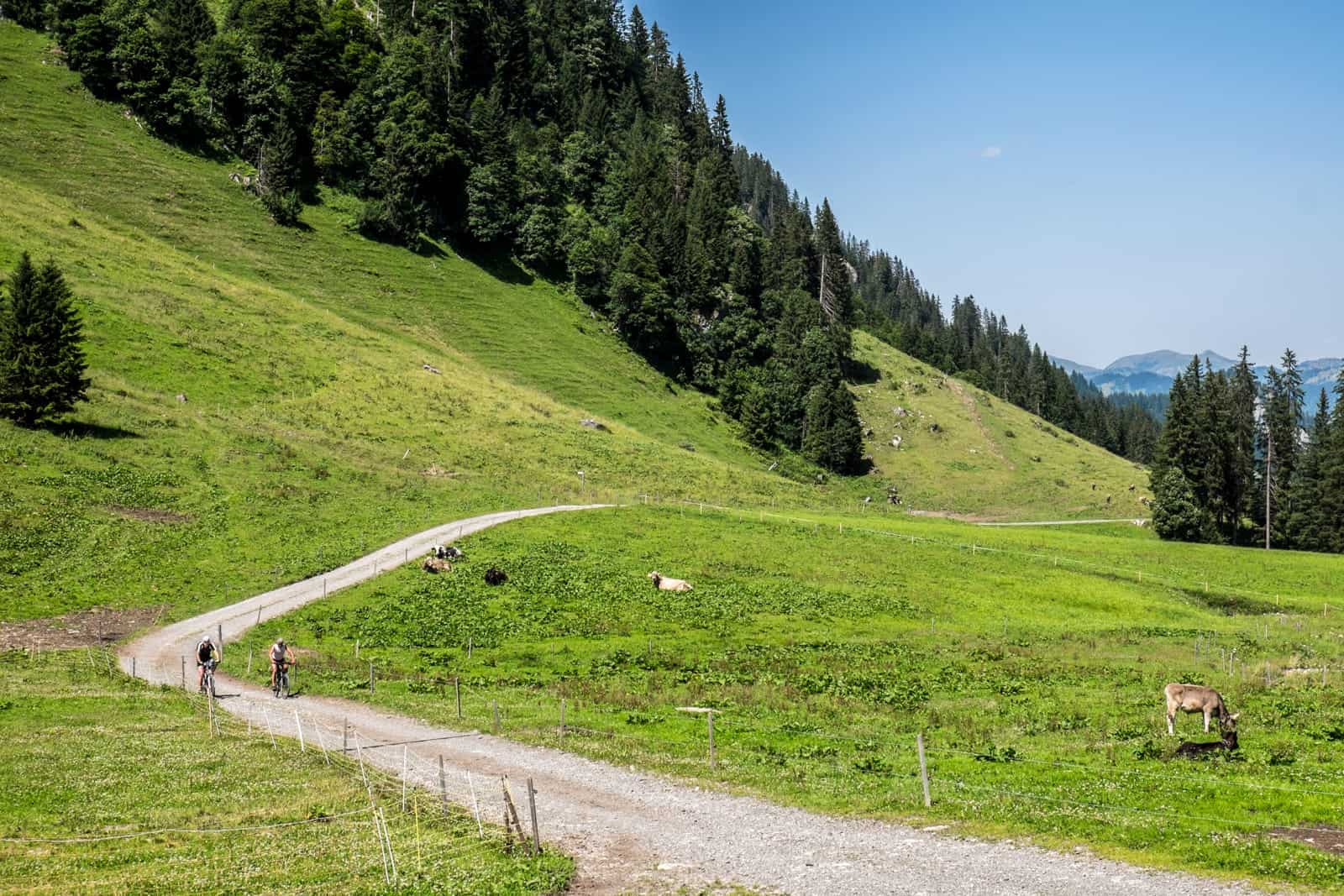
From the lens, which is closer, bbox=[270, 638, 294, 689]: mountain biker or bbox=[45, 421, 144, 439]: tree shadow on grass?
bbox=[270, 638, 294, 689]: mountain biker

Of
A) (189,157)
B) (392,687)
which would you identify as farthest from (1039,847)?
(189,157)

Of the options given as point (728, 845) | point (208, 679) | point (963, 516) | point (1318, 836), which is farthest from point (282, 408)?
point (963, 516)

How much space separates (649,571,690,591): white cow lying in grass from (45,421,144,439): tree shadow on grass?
39.0 metres

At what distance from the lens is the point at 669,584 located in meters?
52.5

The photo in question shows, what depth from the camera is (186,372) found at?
77.9m

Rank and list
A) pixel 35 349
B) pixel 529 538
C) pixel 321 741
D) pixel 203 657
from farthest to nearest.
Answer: pixel 529 538 < pixel 35 349 < pixel 203 657 < pixel 321 741

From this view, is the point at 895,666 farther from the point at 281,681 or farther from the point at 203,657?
the point at 203,657

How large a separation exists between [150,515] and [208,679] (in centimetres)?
2660

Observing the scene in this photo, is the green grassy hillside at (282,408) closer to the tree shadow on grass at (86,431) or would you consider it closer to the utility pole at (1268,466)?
the tree shadow on grass at (86,431)

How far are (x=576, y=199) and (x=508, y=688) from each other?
13463 cm

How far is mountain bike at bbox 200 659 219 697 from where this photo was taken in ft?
106

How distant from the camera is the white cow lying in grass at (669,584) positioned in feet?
171

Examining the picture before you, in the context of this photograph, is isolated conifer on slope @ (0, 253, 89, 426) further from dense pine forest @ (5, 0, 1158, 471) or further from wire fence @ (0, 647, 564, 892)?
dense pine forest @ (5, 0, 1158, 471)

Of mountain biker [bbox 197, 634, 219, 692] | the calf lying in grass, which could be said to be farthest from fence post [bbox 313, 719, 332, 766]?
the calf lying in grass
